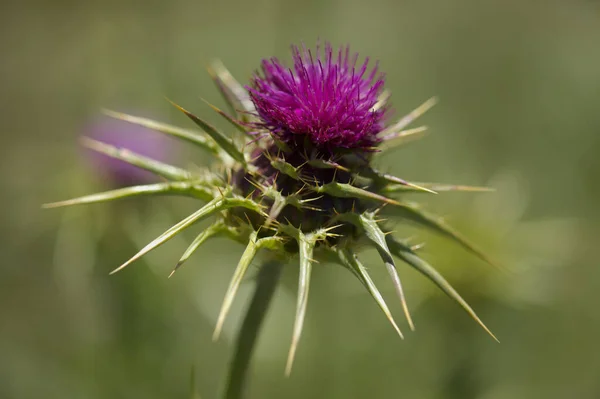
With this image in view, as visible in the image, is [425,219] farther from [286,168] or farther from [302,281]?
[302,281]

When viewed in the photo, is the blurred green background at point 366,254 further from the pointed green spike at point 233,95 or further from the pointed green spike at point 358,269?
the pointed green spike at point 358,269

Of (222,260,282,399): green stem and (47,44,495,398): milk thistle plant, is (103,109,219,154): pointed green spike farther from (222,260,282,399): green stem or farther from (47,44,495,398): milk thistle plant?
(222,260,282,399): green stem

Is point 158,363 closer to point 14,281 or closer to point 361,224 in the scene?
point 14,281

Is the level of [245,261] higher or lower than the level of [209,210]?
lower

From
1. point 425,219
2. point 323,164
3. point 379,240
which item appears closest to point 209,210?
point 323,164

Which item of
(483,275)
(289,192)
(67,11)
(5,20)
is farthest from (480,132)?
(5,20)
